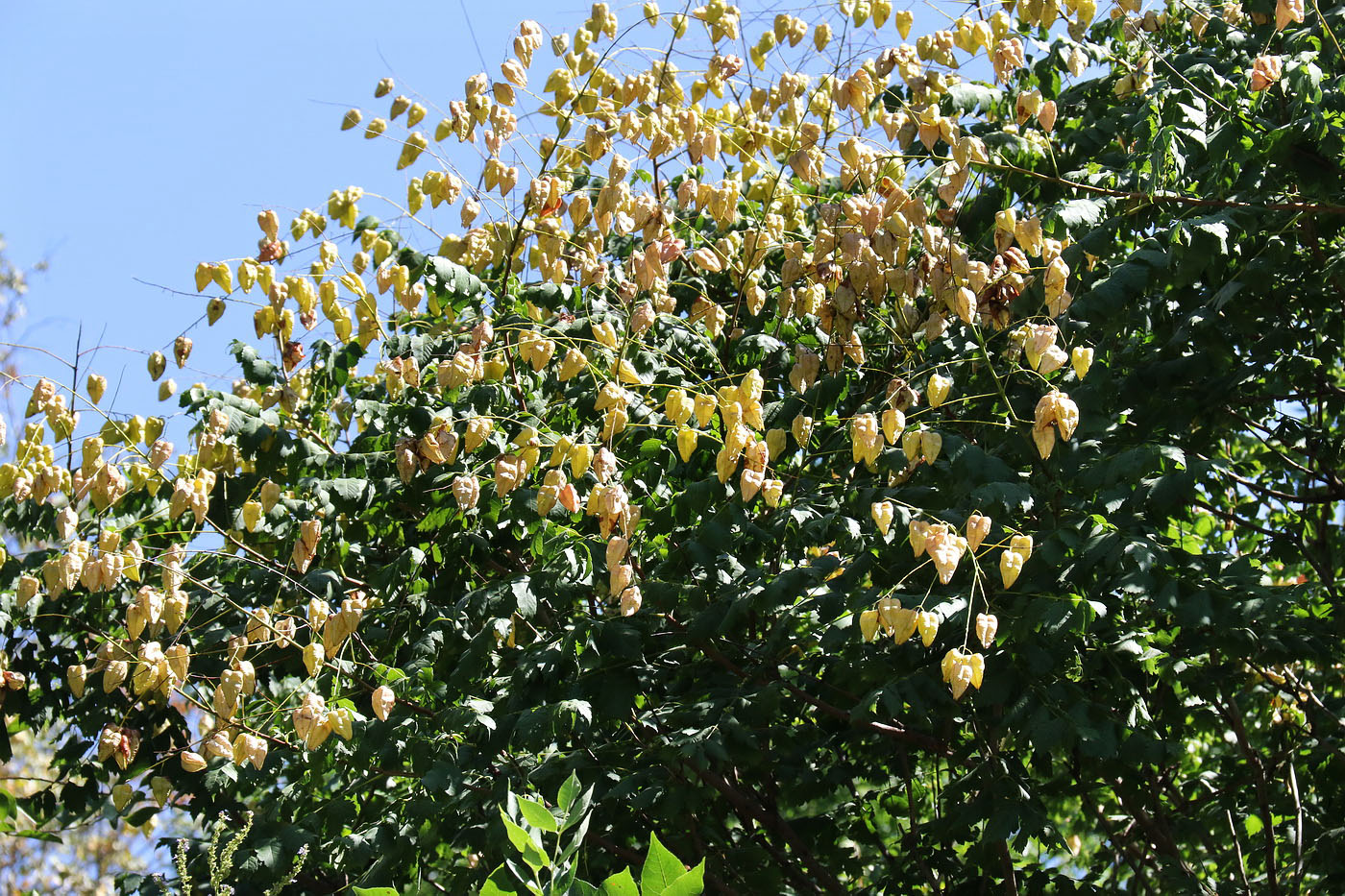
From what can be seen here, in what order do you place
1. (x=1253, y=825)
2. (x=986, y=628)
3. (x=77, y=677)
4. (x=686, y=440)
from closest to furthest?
(x=986, y=628) < (x=686, y=440) < (x=77, y=677) < (x=1253, y=825)

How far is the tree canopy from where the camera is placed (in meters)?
3.36

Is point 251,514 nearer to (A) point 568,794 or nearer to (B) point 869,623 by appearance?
(B) point 869,623

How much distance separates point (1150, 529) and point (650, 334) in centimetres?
181

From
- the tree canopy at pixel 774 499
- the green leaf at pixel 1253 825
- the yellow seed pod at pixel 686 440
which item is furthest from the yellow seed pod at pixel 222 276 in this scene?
the green leaf at pixel 1253 825

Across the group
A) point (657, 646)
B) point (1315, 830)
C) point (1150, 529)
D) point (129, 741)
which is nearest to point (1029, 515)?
point (1150, 529)

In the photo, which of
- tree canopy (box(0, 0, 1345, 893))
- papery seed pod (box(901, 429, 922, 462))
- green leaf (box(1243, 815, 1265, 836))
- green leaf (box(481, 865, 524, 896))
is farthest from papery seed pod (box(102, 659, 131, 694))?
green leaf (box(1243, 815, 1265, 836))

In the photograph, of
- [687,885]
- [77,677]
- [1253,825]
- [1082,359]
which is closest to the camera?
[687,885]

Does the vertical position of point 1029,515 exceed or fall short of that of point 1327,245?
it falls short

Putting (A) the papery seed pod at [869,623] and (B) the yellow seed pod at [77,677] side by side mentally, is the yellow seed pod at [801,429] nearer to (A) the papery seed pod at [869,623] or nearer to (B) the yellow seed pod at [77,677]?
(A) the papery seed pod at [869,623]

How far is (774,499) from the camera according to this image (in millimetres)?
3273

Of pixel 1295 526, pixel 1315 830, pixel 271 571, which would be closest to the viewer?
pixel 271 571

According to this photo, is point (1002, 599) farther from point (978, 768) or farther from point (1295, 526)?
point (1295, 526)

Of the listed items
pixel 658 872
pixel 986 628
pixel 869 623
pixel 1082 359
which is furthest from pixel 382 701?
pixel 1082 359

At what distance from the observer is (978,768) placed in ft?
11.9
